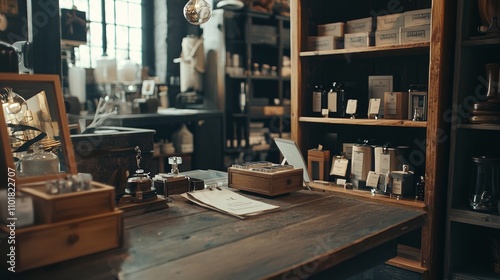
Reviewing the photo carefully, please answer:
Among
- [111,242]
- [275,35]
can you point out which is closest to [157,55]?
[275,35]

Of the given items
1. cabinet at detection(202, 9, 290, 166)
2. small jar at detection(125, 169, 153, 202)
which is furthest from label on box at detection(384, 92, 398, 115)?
cabinet at detection(202, 9, 290, 166)

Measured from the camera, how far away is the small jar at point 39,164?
54.3 inches

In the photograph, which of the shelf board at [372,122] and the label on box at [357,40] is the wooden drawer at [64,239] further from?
the label on box at [357,40]

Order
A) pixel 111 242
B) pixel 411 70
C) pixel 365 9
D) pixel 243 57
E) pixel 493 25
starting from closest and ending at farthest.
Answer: pixel 111 242
pixel 493 25
pixel 411 70
pixel 365 9
pixel 243 57

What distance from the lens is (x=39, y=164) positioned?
1.39 m

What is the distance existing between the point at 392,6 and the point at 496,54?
0.70m

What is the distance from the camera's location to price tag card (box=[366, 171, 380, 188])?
279cm

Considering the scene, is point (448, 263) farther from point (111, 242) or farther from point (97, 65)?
point (97, 65)

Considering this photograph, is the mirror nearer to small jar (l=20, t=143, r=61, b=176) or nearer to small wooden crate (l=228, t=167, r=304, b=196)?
small jar (l=20, t=143, r=61, b=176)

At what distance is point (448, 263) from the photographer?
99.7 inches

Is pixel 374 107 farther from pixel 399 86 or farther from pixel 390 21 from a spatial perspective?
pixel 390 21

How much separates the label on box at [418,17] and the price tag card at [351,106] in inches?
21.8

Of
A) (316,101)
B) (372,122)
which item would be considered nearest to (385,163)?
(372,122)

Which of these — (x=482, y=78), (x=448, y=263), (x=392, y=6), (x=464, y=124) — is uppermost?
(x=392, y=6)
